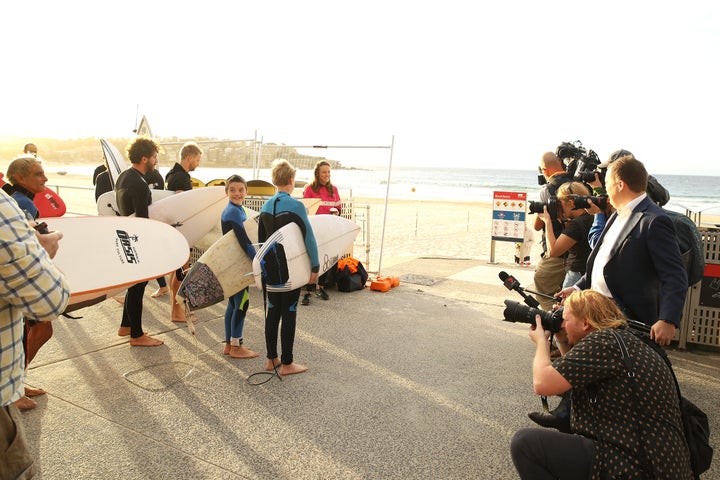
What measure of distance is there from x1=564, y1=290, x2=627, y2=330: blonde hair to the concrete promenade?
1118 millimetres

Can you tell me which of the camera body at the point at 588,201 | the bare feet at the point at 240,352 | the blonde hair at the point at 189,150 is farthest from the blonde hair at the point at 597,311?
the blonde hair at the point at 189,150

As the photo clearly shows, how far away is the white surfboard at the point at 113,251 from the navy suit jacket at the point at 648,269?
3.32 m

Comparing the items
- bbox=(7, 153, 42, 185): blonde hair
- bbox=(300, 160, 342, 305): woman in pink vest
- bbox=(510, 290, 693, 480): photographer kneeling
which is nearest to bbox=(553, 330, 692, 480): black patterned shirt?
bbox=(510, 290, 693, 480): photographer kneeling

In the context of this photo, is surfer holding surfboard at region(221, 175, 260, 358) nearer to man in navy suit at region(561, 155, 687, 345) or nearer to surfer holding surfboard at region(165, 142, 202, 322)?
surfer holding surfboard at region(165, 142, 202, 322)

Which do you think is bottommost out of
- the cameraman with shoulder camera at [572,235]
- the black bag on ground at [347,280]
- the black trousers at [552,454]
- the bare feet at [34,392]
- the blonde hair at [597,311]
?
the bare feet at [34,392]

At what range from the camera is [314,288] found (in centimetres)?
692

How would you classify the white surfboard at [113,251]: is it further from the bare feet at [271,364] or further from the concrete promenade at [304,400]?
the bare feet at [271,364]

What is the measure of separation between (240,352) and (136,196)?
1733 mm

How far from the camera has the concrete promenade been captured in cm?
287

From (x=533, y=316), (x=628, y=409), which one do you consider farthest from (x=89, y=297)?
(x=628, y=409)

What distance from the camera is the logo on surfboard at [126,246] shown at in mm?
4109

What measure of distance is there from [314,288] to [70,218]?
3.45 m

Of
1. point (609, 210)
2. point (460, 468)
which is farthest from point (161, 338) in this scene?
point (609, 210)

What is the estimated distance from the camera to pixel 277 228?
13.3 feet
